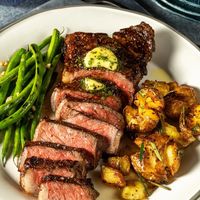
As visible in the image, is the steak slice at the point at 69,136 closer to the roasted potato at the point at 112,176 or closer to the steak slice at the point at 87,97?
the roasted potato at the point at 112,176

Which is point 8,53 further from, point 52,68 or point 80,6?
point 80,6

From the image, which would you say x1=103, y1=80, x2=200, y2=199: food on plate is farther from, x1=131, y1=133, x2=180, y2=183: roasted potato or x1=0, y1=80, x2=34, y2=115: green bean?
x1=0, y1=80, x2=34, y2=115: green bean

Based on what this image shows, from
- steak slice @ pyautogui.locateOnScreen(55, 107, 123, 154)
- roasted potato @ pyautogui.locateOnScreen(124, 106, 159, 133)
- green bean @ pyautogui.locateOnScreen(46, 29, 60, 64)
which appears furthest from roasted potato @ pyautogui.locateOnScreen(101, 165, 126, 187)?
green bean @ pyautogui.locateOnScreen(46, 29, 60, 64)

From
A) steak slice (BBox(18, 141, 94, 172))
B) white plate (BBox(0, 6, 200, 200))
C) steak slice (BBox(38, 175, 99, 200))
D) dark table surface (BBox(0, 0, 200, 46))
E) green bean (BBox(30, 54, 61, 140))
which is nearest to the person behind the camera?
steak slice (BBox(38, 175, 99, 200))

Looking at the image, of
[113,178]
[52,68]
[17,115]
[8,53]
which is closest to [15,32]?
[8,53]

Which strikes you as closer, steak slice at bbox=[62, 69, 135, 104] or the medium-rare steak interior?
the medium-rare steak interior

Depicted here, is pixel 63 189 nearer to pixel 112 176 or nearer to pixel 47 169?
pixel 47 169
